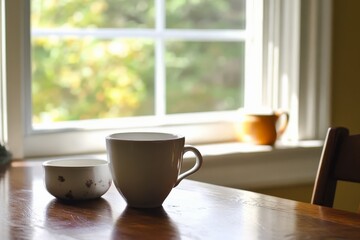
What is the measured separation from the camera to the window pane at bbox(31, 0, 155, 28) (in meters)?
1.88

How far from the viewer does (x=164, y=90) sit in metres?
2.11

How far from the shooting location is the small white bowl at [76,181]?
1.16 m

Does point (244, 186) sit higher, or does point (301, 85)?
→ point (301, 85)

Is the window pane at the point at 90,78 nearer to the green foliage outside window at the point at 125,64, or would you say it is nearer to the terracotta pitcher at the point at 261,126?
the green foliage outside window at the point at 125,64

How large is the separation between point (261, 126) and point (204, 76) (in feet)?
0.95

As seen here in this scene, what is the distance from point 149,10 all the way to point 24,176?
2.63 ft

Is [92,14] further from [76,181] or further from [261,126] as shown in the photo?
[76,181]

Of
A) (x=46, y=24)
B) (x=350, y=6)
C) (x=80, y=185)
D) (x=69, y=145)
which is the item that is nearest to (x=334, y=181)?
(x=80, y=185)

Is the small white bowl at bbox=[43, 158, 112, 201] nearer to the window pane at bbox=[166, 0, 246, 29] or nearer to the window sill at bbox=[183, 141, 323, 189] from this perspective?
the window sill at bbox=[183, 141, 323, 189]

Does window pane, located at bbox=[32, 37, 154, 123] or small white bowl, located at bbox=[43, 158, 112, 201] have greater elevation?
window pane, located at bbox=[32, 37, 154, 123]

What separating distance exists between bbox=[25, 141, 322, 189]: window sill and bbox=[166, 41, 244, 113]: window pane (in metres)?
0.17

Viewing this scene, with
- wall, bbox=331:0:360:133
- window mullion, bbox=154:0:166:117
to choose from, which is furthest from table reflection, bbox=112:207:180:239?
wall, bbox=331:0:360:133

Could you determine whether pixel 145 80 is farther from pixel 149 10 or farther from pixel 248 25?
pixel 248 25

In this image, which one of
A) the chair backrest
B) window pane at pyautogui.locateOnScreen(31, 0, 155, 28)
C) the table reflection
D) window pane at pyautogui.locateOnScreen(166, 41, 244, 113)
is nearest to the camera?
the table reflection
